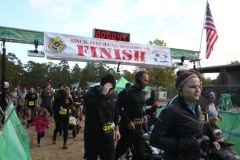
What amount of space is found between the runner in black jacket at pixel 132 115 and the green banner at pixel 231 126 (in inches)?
116

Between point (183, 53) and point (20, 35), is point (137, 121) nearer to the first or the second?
point (20, 35)

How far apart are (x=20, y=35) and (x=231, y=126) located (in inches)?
316

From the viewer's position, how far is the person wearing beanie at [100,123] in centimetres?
411

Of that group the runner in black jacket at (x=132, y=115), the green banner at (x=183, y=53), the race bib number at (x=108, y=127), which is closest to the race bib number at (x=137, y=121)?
the runner in black jacket at (x=132, y=115)

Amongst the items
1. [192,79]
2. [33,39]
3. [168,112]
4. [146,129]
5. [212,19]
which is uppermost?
[212,19]

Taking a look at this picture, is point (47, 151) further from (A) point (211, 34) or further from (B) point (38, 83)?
(B) point (38, 83)

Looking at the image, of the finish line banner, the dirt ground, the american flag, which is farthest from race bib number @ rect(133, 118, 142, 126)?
the american flag

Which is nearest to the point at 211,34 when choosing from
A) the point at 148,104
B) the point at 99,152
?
the point at 148,104

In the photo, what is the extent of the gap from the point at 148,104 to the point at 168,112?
5.87 m

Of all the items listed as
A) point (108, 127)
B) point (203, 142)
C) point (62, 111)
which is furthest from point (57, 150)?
point (203, 142)

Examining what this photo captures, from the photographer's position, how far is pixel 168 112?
244 cm

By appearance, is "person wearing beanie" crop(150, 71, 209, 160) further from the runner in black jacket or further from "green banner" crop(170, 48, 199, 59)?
"green banner" crop(170, 48, 199, 59)

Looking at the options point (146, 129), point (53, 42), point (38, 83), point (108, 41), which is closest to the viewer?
point (146, 129)

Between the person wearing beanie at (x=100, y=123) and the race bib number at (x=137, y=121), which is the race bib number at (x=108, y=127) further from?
the race bib number at (x=137, y=121)
